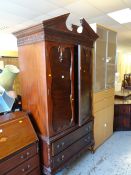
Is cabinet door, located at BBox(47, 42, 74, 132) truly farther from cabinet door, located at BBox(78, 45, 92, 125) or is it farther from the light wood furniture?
the light wood furniture

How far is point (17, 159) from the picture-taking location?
1.62 m

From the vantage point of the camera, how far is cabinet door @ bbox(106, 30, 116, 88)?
9.41 ft

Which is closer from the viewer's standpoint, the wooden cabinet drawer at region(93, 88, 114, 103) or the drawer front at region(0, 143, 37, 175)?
the drawer front at region(0, 143, 37, 175)

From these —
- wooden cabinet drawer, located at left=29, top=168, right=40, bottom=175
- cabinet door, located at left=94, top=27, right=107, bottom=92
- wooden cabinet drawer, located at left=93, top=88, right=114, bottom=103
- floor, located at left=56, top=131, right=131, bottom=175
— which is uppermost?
cabinet door, located at left=94, top=27, right=107, bottom=92

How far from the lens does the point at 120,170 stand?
221cm

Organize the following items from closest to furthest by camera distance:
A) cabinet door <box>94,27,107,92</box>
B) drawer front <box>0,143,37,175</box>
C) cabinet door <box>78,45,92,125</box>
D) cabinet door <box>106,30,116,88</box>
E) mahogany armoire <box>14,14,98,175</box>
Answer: drawer front <box>0,143,37,175</box> → mahogany armoire <box>14,14,98,175</box> → cabinet door <box>78,45,92,125</box> → cabinet door <box>94,27,107,92</box> → cabinet door <box>106,30,116,88</box>

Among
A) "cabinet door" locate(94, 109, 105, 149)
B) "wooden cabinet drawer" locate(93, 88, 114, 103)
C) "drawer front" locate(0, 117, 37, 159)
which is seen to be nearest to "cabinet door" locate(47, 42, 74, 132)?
"drawer front" locate(0, 117, 37, 159)

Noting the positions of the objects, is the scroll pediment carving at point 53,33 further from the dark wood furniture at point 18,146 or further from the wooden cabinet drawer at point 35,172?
the wooden cabinet drawer at point 35,172

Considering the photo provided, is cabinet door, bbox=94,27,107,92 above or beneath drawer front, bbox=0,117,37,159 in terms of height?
above

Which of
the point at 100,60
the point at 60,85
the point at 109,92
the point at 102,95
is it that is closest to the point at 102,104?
the point at 102,95

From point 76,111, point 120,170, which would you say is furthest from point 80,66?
point 120,170

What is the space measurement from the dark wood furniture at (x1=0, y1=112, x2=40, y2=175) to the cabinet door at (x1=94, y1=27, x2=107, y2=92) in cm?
132

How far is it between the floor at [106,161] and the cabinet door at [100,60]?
1062 mm

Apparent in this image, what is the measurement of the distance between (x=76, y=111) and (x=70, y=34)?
3.37 ft
